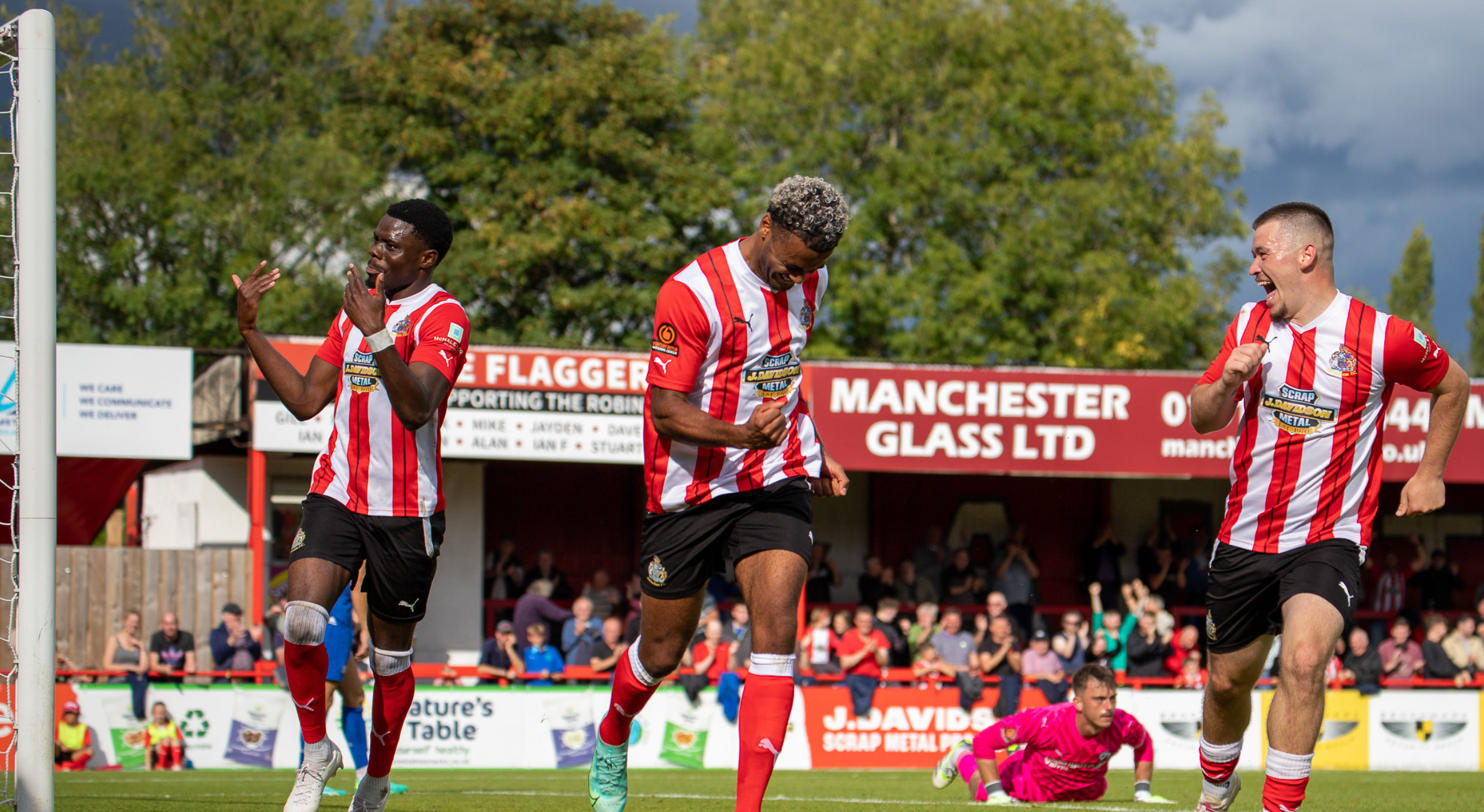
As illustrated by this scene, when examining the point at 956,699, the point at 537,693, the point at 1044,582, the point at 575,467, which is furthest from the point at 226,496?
the point at 1044,582

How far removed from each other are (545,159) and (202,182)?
33.6 ft

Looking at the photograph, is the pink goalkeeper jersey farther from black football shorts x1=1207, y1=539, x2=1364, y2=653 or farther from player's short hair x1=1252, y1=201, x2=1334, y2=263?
player's short hair x1=1252, y1=201, x2=1334, y2=263

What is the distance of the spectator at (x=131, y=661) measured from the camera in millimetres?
15219

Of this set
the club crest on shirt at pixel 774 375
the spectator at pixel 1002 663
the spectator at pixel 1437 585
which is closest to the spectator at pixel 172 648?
the spectator at pixel 1002 663

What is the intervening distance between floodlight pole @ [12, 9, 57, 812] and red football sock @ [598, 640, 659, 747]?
2053 mm

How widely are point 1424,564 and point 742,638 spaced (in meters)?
12.1

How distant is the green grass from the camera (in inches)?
269

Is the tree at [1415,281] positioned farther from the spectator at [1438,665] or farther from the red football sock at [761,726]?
the red football sock at [761,726]

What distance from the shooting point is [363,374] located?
545cm

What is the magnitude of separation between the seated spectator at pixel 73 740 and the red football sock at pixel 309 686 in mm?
11161

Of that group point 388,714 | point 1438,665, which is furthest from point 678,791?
point 1438,665

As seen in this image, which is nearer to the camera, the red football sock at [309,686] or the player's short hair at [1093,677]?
the red football sock at [309,686]

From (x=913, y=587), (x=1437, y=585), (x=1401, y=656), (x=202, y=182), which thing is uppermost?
(x=202, y=182)

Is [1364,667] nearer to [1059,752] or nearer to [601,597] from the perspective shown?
[1059,752]
